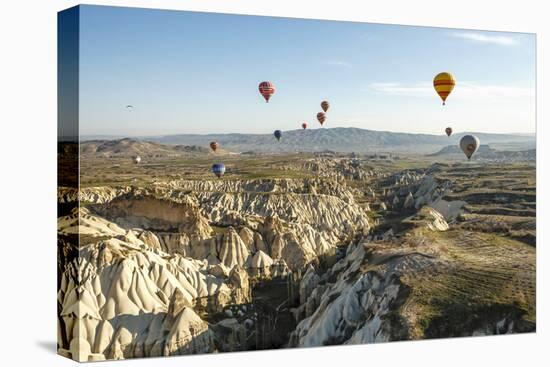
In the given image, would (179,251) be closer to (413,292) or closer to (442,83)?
(413,292)

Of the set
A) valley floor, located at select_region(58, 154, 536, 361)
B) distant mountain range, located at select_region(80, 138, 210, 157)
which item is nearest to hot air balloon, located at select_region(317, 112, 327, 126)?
valley floor, located at select_region(58, 154, 536, 361)

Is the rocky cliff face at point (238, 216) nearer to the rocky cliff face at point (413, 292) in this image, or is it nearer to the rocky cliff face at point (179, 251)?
the rocky cliff face at point (179, 251)

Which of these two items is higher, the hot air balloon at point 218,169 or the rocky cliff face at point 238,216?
the hot air balloon at point 218,169

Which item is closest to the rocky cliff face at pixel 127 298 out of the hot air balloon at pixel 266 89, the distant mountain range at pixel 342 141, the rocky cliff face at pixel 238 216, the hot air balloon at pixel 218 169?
the rocky cliff face at pixel 238 216

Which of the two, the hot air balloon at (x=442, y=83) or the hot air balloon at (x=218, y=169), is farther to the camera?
the hot air balloon at (x=442, y=83)

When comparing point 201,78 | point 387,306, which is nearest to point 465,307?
point 387,306

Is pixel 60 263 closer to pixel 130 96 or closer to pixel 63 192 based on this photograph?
pixel 63 192

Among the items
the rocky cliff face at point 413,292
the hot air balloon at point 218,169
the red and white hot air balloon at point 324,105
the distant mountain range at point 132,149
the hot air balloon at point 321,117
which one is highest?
the red and white hot air balloon at point 324,105
